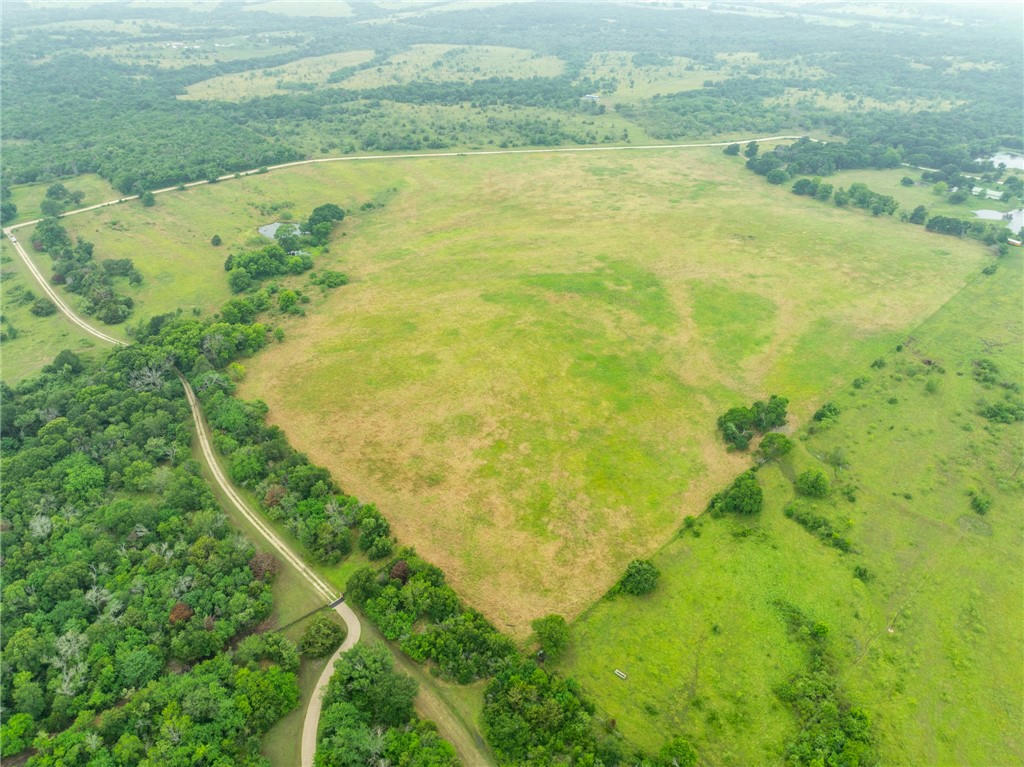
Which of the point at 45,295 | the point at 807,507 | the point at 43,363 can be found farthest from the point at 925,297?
the point at 45,295

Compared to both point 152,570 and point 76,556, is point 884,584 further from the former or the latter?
point 76,556

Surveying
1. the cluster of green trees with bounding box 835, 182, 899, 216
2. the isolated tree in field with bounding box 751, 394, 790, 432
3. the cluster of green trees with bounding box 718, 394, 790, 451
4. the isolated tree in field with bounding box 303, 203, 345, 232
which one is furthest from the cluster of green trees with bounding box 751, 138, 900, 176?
the isolated tree in field with bounding box 303, 203, 345, 232

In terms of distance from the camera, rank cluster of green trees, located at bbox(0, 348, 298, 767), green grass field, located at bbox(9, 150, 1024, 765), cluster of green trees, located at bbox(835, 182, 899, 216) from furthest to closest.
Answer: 1. cluster of green trees, located at bbox(835, 182, 899, 216)
2. green grass field, located at bbox(9, 150, 1024, 765)
3. cluster of green trees, located at bbox(0, 348, 298, 767)

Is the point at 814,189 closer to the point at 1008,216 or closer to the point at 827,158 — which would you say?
the point at 827,158

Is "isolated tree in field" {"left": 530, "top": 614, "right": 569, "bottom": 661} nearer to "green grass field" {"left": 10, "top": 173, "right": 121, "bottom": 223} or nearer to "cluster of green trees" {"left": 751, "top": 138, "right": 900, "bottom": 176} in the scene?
"green grass field" {"left": 10, "top": 173, "right": 121, "bottom": 223}

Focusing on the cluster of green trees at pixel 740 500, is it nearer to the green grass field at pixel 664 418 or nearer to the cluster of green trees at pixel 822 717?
the green grass field at pixel 664 418
